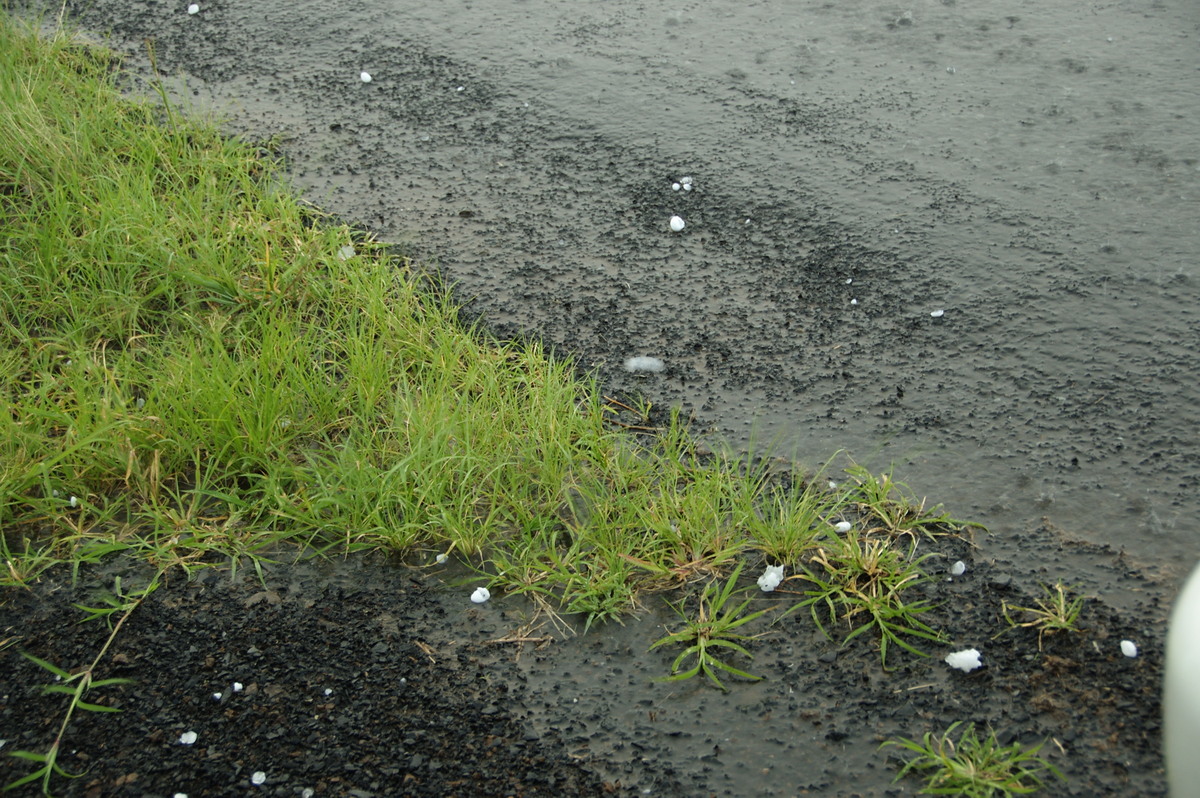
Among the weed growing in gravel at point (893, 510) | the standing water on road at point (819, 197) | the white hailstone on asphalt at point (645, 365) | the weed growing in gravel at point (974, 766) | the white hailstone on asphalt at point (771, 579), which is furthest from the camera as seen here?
the white hailstone on asphalt at point (645, 365)

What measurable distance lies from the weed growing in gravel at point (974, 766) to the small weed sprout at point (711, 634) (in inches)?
13.8

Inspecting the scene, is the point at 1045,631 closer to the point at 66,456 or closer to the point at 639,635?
the point at 639,635

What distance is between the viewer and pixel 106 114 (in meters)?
3.60

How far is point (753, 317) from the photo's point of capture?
2.99 metres

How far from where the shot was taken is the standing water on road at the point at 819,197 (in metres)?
2.65

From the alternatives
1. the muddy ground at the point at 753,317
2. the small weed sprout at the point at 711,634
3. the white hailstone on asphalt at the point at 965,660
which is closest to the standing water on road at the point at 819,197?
the muddy ground at the point at 753,317

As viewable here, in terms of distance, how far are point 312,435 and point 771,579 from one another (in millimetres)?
1257

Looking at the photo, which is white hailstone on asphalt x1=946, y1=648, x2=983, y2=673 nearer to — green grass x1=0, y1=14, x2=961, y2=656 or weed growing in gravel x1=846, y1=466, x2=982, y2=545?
green grass x1=0, y1=14, x2=961, y2=656

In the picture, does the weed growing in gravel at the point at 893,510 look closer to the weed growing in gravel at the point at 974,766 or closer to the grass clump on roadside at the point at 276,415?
the grass clump on roadside at the point at 276,415

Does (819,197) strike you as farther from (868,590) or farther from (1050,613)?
(1050,613)

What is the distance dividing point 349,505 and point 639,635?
77 centimetres

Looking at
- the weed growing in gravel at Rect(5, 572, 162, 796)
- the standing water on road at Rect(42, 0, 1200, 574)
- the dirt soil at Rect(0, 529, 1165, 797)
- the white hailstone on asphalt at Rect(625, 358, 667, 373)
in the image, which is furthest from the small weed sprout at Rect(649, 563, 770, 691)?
the weed growing in gravel at Rect(5, 572, 162, 796)

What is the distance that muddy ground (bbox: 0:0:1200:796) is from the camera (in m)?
2.00

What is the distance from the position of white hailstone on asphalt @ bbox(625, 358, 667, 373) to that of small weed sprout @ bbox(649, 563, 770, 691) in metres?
0.77
